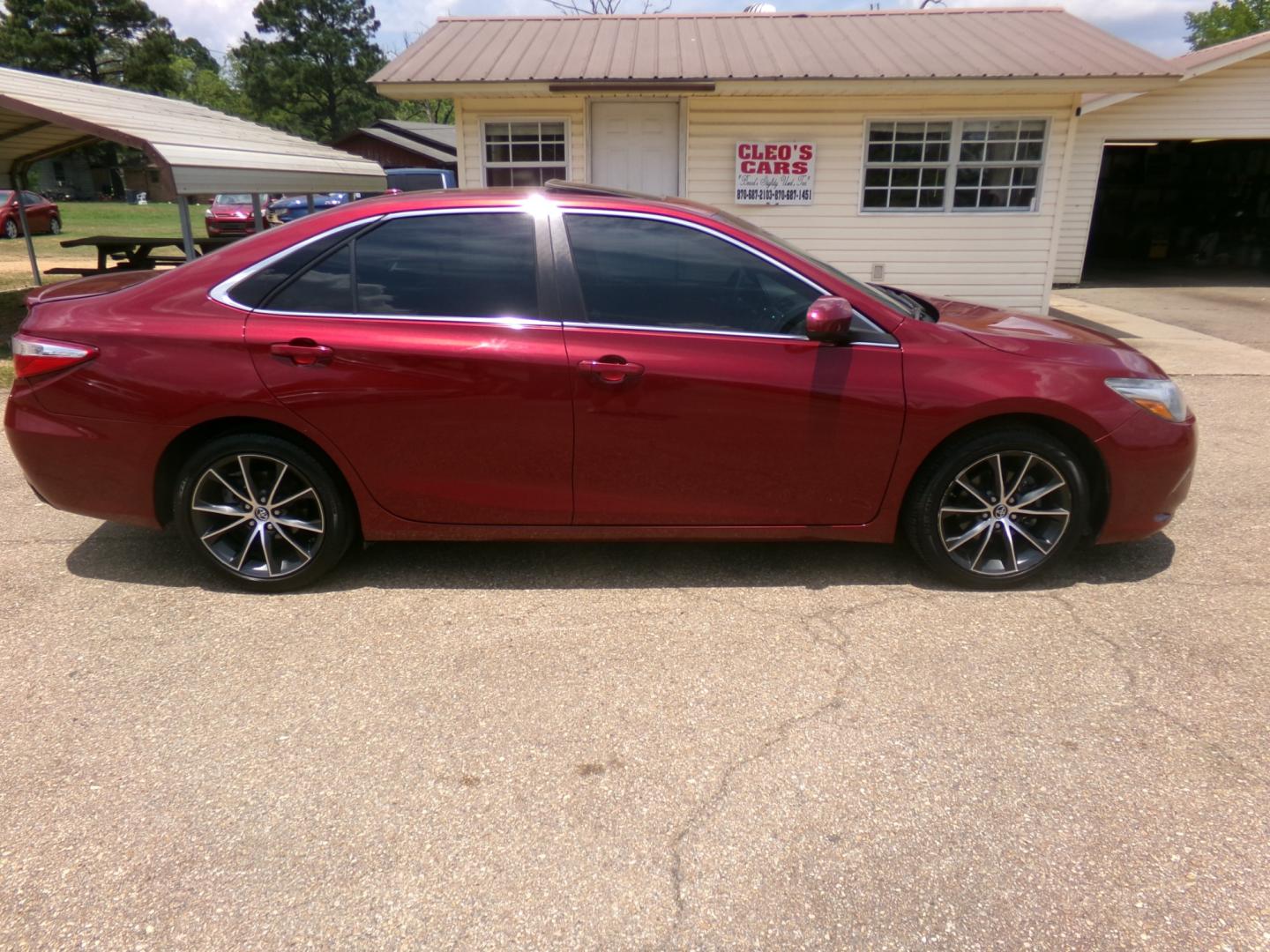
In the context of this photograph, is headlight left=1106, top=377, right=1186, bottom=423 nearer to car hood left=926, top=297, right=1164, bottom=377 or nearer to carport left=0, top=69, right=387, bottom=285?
car hood left=926, top=297, right=1164, bottom=377

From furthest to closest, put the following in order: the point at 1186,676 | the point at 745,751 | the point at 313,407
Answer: the point at 313,407, the point at 1186,676, the point at 745,751

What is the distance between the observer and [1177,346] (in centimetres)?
971

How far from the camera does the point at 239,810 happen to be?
2.42 meters

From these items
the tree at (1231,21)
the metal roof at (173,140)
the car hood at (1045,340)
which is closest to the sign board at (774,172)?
the metal roof at (173,140)

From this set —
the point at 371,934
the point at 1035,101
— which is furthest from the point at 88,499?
the point at 1035,101

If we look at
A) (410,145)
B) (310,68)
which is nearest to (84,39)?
(310,68)

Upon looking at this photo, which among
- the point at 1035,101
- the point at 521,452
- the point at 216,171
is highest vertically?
the point at 1035,101

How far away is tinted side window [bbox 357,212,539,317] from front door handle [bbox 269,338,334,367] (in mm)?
233

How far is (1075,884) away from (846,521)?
1708 millimetres

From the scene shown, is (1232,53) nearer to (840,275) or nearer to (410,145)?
(840,275)

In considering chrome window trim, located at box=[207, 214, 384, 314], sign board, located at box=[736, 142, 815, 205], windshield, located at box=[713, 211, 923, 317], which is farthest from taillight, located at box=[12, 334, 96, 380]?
sign board, located at box=[736, 142, 815, 205]

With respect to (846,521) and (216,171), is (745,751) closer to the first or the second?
(846,521)

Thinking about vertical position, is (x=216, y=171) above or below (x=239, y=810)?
above

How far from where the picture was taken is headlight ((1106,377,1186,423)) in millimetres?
3547
